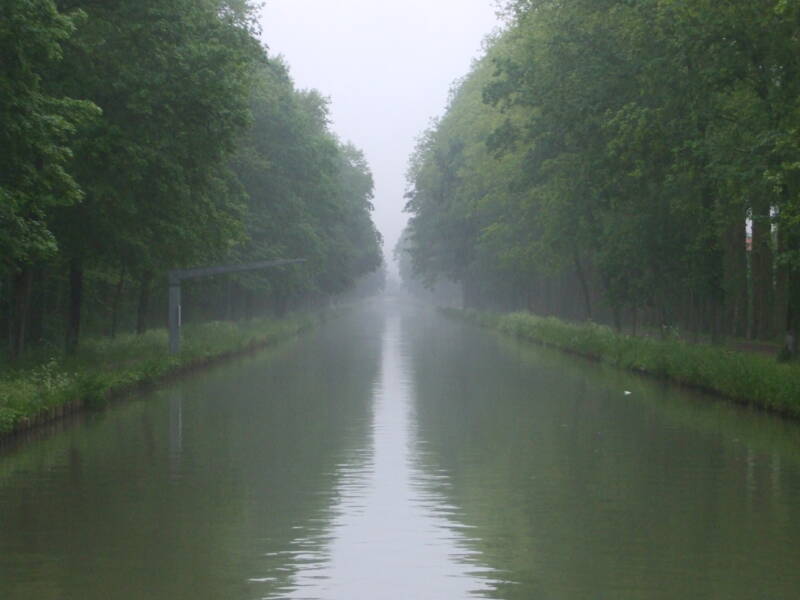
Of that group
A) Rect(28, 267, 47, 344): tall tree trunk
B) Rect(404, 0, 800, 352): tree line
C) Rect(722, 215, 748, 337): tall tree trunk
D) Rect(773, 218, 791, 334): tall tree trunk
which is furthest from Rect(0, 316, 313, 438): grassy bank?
Rect(773, 218, 791, 334): tall tree trunk

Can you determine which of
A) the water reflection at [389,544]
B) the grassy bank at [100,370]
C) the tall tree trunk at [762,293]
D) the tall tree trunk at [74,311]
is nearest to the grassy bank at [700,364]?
the tall tree trunk at [762,293]

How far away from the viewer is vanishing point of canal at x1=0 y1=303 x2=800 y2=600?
11.3 m

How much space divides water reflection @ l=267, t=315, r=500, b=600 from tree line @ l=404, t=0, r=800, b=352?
1015 cm

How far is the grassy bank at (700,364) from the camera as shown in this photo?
26.8 meters

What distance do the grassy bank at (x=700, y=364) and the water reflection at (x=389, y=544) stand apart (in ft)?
31.8

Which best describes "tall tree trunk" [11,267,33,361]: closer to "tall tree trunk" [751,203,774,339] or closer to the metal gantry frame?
the metal gantry frame

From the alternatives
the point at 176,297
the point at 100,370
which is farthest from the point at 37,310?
the point at 100,370

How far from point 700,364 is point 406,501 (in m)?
18.9

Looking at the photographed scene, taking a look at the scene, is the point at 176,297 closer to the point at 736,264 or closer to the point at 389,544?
the point at 736,264

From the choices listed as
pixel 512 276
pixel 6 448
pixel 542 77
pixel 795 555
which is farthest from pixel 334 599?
pixel 512 276

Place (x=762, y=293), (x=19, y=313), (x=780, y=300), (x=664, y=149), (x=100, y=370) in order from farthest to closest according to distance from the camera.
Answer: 1. (x=762, y=293)
2. (x=780, y=300)
3. (x=664, y=149)
4. (x=100, y=370)
5. (x=19, y=313)

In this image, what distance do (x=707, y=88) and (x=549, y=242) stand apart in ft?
75.3

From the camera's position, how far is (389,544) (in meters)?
13.1

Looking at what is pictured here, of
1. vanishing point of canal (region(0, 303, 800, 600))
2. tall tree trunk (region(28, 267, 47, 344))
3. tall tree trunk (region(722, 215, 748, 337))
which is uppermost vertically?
tall tree trunk (region(722, 215, 748, 337))
